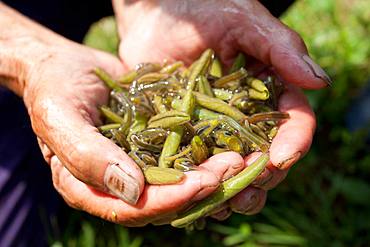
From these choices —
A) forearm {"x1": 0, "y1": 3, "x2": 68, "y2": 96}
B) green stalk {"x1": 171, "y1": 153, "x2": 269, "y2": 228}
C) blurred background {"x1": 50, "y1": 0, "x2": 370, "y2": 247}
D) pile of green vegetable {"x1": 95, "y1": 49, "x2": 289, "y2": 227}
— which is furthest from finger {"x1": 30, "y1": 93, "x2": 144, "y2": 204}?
blurred background {"x1": 50, "y1": 0, "x2": 370, "y2": 247}

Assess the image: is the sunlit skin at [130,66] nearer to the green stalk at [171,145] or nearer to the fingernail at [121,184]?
the fingernail at [121,184]

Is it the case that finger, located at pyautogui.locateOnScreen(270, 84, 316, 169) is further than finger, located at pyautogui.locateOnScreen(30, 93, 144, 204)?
Yes

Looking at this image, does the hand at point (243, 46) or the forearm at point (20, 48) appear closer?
the hand at point (243, 46)

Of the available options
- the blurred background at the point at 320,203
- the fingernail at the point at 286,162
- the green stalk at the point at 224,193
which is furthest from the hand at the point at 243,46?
the blurred background at the point at 320,203

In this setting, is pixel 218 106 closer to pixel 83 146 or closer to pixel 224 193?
pixel 224 193

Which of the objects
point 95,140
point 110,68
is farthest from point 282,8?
point 95,140

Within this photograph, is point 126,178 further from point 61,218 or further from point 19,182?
point 61,218

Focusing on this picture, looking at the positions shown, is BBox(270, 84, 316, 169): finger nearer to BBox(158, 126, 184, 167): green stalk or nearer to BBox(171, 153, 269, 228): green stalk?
BBox(171, 153, 269, 228): green stalk
